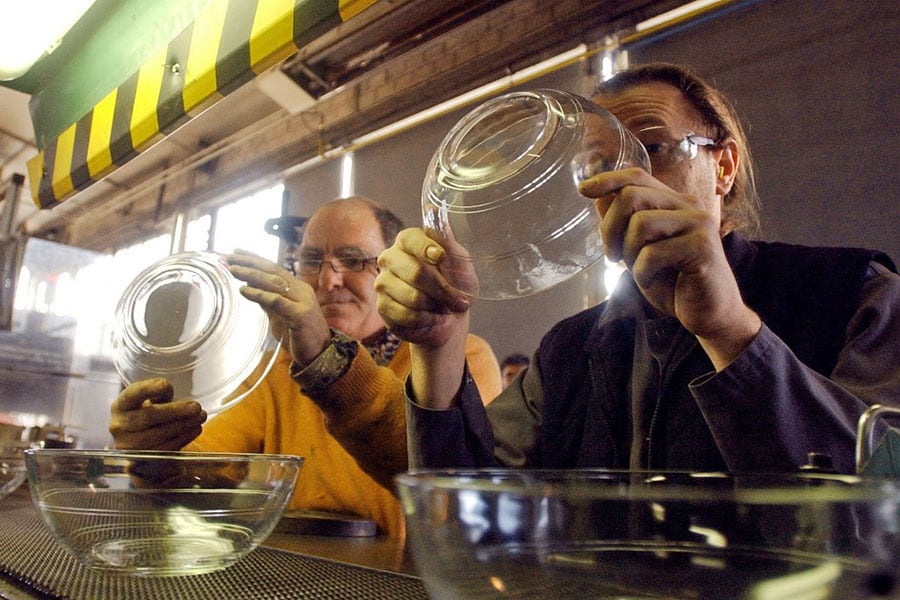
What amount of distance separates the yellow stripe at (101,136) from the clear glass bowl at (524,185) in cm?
107

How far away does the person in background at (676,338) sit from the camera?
1.72 ft

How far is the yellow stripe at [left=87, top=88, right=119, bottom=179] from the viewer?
4.54 ft

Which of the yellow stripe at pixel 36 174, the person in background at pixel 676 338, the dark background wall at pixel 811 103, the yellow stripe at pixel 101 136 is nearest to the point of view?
the person in background at pixel 676 338

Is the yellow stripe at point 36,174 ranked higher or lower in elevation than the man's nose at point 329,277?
higher

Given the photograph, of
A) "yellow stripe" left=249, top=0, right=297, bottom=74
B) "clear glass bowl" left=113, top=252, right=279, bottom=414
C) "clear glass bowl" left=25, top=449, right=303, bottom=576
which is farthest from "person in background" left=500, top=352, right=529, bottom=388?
"clear glass bowl" left=25, top=449, right=303, bottom=576

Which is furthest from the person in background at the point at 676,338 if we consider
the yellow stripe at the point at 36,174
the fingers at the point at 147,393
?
the yellow stripe at the point at 36,174

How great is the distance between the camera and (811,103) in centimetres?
199

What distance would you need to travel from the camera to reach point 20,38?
1.21 m

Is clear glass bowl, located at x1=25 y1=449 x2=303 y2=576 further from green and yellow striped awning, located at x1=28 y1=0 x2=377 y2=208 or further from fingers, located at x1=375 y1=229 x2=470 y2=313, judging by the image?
green and yellow striped awning, located at x1=28 y1=0 x2=377 y2=208

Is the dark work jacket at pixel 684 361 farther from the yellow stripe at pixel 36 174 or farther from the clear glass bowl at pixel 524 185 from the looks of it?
the yellow stripe at pixel 36 174

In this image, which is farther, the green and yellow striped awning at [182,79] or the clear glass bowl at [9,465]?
the green and yellow striped awning at [182,79]

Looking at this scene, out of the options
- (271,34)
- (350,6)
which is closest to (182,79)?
(271,34)

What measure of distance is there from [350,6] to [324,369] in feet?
1.61

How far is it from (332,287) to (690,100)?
2.89ft
